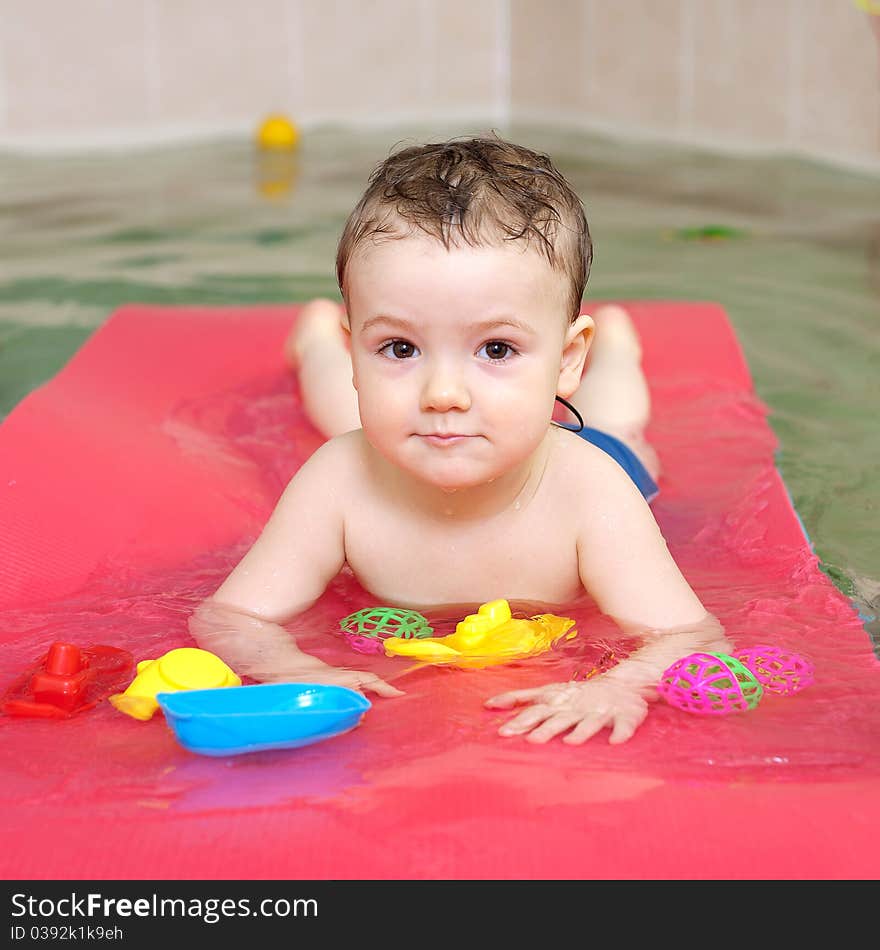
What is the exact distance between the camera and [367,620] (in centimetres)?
167

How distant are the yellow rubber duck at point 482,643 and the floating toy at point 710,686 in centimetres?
17

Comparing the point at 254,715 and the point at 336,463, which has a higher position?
the point at 336,463

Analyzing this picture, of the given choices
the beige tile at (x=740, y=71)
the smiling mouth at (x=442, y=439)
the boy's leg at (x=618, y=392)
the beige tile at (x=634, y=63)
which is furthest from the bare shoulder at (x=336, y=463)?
the beige tile at (x=634, y=63)

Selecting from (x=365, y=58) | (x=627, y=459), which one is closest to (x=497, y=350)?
(x=627, y=459)

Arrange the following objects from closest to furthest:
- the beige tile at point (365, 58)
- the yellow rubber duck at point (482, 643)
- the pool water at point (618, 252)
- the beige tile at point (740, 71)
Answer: the yellow rubber duck at point (482, 643) → the pool water at point (618, 252) → the beige tile at point (740, 71) → the beige tile at point (365, 58)

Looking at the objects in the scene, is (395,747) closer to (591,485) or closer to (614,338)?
Answer: (591,485)

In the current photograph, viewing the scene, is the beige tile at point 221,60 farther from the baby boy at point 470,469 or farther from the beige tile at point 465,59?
the baby boy at point 470,469

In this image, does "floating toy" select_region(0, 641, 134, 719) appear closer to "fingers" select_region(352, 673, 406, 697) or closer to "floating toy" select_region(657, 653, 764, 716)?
"fingers" select_region(352, 673, 406, 697)

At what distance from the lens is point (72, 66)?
587 cm

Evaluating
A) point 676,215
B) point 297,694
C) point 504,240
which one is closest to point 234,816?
point 297,694

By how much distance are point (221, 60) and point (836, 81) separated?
2710 mm

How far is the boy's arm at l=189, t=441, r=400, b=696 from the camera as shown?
1604mm

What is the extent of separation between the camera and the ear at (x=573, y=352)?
1.61 metres
